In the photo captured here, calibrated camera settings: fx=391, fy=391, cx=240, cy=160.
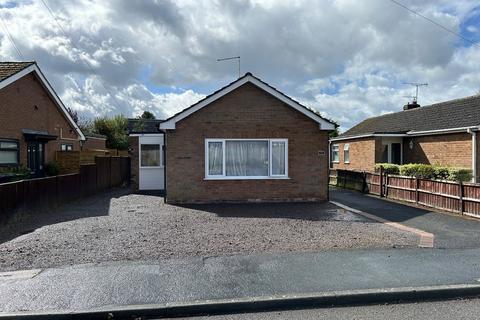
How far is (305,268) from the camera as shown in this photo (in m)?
6.09

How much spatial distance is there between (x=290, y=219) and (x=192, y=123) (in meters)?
5.20

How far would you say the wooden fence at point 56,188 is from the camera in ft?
32.5

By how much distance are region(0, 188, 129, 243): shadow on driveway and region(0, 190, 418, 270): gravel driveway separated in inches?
1.4

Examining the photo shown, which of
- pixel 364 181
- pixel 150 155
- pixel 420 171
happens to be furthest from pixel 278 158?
pixel 150 155

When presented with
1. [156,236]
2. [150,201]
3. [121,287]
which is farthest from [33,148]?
[121,287]

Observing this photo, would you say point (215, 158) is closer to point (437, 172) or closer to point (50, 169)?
point (437, 172)

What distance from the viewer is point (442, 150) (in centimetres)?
1847

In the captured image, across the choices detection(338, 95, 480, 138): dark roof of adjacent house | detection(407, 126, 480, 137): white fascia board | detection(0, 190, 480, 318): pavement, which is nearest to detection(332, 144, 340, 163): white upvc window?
detection(338, 95, 480, 138): dark roof of adjacent house

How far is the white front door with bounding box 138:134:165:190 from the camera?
18.5m

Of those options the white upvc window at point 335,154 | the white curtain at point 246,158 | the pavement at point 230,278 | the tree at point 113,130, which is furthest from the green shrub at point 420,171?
the tree at point 113,130

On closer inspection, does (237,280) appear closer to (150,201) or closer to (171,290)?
(171,290)

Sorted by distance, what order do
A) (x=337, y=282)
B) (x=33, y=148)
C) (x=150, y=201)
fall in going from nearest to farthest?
(x=337, y=282), (x=150, y=201), (x=33, y=148)

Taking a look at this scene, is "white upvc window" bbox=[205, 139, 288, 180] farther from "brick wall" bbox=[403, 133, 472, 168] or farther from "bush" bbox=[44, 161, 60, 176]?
"bush" bbox=[44, 161, 60, 176]

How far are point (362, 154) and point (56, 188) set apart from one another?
16672mm
